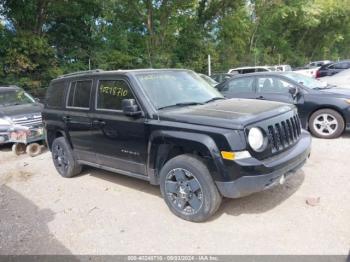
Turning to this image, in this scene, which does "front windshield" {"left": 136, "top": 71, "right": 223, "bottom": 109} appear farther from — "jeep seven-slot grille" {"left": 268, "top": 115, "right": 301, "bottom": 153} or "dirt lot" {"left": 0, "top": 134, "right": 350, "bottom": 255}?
"dirt lot" {"left": 0, "top": 134, "right": 350, "bottom": 255}

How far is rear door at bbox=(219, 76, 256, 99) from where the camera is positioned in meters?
8.28

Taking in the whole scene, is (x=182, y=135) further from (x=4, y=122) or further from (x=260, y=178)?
(x=4, y=122)

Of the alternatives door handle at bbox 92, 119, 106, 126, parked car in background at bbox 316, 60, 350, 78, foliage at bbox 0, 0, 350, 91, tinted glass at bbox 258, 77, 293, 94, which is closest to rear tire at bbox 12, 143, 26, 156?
door handle at bbox 92, 119, 106, 126

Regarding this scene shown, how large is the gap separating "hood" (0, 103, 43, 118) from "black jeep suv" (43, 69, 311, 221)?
341 cm

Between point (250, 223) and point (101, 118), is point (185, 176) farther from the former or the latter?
point (101, 118)

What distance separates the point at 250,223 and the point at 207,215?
515mm

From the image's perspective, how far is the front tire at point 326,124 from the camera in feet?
23.4

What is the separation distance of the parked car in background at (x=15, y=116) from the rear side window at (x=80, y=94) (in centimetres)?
308

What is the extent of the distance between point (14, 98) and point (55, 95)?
415 cm

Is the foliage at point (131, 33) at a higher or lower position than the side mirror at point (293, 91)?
higher

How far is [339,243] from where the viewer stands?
336 cm

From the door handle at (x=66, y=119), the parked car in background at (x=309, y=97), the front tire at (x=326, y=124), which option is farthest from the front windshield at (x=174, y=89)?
the front tire at (x=326, y=124)

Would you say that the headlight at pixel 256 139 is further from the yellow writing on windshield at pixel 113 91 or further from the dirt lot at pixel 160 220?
the yellow writing on windshield at pixel 113 91

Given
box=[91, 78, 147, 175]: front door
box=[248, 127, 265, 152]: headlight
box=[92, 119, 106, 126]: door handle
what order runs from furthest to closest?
box=[92, 119, 106, 126]: door handle
box=[91, 78, 147, 175]: front door
box=[248, 127, 265, 152]: headlight
